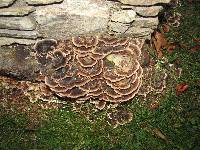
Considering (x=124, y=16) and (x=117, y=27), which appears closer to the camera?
(x=124, y=16)

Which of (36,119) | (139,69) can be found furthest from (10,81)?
(139,69)

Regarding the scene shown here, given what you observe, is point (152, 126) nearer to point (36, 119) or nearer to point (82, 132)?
point (82, 132)

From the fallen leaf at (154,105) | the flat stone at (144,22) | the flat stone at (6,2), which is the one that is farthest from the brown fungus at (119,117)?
the flat stone at (6,2)

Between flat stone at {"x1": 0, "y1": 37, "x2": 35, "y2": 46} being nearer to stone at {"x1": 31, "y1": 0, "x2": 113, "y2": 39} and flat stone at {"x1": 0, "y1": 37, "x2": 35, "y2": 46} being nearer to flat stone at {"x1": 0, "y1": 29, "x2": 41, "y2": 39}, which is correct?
flat stone at {"x1": 0, "y1": 29, "x2": 41, "y2": 39}

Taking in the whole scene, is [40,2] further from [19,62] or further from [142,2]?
[142,2]

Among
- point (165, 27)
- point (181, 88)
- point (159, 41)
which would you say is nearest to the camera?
point (181, 88)

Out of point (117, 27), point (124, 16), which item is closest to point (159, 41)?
point (117, 27)

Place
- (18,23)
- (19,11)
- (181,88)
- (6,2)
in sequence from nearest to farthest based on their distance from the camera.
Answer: (6,2), (19,11), (18,23), (181,88)
